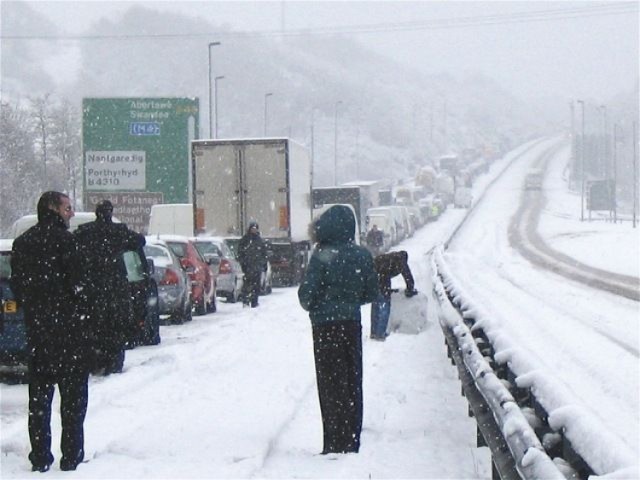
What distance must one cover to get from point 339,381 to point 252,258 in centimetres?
1489

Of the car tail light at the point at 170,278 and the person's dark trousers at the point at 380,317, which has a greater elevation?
the car tail light at the point at 170,278

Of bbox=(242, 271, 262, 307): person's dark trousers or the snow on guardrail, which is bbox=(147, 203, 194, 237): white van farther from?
the snow on guardrail

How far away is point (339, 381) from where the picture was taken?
7.89 meters

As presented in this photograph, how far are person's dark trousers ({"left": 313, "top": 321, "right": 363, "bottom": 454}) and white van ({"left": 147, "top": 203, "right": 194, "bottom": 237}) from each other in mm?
24931

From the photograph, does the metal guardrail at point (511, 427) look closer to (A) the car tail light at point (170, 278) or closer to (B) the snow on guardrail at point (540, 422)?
(B) the snow on guardrail at point (540, 422)

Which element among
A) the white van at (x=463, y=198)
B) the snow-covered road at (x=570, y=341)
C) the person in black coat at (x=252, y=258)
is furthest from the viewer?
the white van at (x=463, y=198)

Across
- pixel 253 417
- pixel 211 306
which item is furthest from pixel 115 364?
pixel 211 306

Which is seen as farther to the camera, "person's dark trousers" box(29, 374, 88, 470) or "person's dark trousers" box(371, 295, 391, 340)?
"person's dark trousers" box(371, 295, 391, 340)

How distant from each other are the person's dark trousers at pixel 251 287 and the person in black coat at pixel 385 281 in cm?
698

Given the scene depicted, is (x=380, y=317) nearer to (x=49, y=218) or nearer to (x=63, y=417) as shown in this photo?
(x=63, y=417)

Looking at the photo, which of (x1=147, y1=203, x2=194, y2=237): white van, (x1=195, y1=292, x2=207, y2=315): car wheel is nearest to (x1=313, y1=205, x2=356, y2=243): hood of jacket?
(x1=195, y1=292, x2=207, y2=315): car wheel

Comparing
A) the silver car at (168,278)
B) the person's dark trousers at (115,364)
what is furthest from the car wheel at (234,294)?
the person's dark trousers at (115,364)

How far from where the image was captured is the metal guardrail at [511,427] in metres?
4.91

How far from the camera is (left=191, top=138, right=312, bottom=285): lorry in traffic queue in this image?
1120 inches
